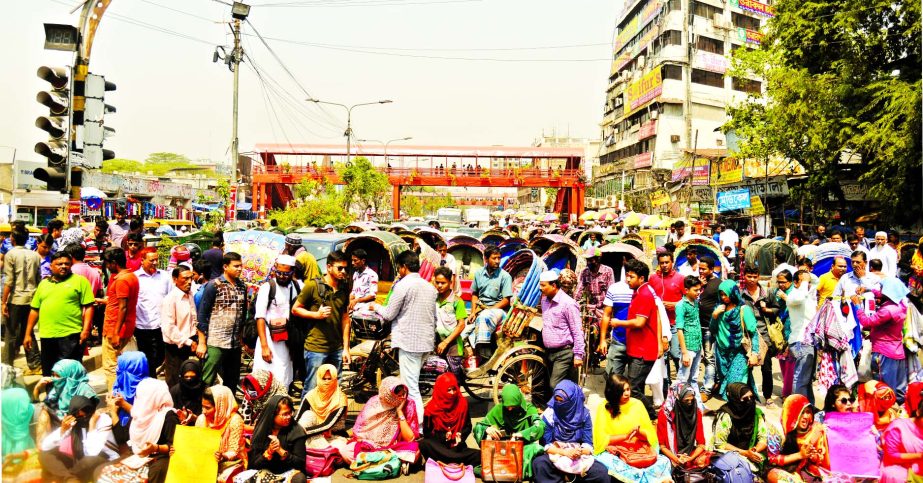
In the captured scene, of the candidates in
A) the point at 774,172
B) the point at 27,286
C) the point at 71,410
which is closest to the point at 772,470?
the point at 71,410

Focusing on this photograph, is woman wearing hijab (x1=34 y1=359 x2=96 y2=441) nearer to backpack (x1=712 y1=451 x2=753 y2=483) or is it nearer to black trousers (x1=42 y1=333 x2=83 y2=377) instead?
black trousers (x1=42 y1=333 x2=83 y2=377)

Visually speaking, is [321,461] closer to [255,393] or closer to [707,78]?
[255,393]

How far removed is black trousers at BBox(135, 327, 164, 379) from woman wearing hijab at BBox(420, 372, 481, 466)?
3360 mm

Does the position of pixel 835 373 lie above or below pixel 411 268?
below

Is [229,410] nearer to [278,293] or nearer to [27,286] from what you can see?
[278,293]

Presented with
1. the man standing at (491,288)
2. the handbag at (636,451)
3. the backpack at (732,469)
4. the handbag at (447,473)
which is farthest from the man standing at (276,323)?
the backpack at (732,469)

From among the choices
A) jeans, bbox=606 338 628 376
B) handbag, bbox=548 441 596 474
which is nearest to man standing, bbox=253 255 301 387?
Answer: handbag, bbox=548 441 596 474

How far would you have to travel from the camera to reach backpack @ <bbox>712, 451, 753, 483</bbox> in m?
5.39

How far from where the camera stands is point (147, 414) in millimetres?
5594

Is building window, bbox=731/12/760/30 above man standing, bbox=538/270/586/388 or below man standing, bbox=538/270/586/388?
above

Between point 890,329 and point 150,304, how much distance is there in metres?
7.50

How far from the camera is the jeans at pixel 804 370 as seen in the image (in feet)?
24.8

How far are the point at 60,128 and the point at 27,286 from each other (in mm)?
2318

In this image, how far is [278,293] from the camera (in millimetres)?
6836
